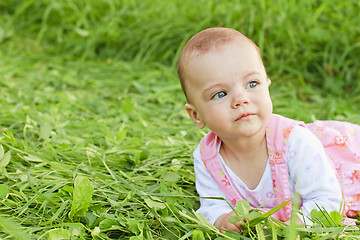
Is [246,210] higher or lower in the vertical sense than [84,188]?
higher

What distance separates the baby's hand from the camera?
1.49 metres

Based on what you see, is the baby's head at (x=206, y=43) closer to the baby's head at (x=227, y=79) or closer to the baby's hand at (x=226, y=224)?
the baby's head at (x=227, y=79)

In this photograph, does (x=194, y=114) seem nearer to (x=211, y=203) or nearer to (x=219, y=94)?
(x=219, y=94)

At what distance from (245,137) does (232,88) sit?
0.21m

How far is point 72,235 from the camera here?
1.49m

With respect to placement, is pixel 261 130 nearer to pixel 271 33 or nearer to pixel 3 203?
pixel 3 203

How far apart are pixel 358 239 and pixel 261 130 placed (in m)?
0.47

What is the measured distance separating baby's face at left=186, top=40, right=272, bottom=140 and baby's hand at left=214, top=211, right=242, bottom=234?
0.28m

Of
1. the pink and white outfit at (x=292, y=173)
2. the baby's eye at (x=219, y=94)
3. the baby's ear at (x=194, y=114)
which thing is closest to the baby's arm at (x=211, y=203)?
the pink and white outfit at (x=292, y=173)

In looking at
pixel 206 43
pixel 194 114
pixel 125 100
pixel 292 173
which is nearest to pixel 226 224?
pixel 292 173

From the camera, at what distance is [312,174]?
1518 mm

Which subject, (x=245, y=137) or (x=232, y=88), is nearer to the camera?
(x=232, y=88)

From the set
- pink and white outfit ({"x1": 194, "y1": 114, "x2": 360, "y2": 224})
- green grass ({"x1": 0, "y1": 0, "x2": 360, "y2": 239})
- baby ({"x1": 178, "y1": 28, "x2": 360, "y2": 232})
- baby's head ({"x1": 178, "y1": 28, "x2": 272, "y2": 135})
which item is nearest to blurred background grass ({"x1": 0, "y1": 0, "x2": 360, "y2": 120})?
green grass ({"x1": 0, "y1": 0, "x2": 360, "y2": 239})

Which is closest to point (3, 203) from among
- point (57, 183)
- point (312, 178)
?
point (57, 183)
